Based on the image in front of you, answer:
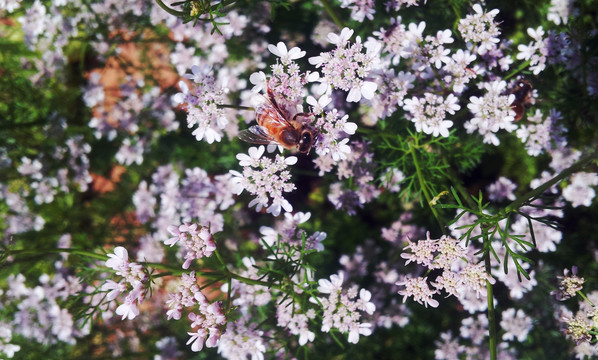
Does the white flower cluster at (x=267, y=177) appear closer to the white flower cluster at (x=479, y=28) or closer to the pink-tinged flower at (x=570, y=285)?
the white flower cluster at (x=479, y=28)

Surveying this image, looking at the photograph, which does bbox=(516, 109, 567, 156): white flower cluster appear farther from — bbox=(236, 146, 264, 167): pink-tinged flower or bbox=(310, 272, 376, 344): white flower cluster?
bbox=(236, 146, 264, 167): pink-tinged flower

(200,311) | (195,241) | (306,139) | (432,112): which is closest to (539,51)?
(432,112)

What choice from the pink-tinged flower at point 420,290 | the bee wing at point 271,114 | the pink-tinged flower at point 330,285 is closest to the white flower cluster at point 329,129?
the bee wing at point 271,114

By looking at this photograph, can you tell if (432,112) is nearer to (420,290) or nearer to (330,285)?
(420,290)

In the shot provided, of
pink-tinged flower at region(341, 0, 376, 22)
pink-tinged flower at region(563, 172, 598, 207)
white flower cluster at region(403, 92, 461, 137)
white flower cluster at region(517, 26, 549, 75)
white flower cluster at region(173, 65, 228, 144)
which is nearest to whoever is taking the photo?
white flower cluster at region(173, 65, 228, 144)

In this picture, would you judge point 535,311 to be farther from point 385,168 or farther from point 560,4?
point 560,4

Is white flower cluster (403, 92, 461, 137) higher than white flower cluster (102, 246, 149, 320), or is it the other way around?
white flower cluster (403, 92, 461, 137)

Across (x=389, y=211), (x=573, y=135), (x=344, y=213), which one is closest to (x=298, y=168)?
(x=344, y=213)

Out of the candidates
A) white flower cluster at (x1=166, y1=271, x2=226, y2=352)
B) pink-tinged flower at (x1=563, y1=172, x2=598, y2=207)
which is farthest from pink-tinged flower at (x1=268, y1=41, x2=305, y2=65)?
pink-tinged flower at (x1=563, y1=172, x2=598, y2=207)

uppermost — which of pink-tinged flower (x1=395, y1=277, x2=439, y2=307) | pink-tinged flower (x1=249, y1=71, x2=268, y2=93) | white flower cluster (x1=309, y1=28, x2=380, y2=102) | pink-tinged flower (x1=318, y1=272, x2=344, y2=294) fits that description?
pink-tinged flower (x1=249, y1=71, x2=268, y2=93)
